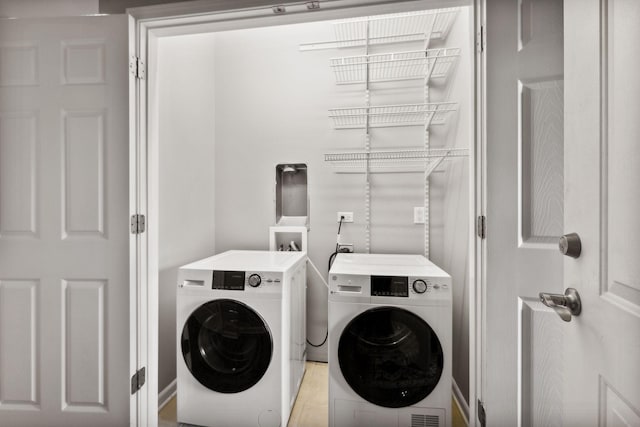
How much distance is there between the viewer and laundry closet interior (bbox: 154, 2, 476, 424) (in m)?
1.90

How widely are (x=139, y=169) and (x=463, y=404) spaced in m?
2.21

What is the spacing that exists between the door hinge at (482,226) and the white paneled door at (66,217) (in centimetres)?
152

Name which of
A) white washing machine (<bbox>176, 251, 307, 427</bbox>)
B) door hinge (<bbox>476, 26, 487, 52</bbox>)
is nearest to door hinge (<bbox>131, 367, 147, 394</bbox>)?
white washing machine (<bbox>176, 251, 307, 427</bbox>)

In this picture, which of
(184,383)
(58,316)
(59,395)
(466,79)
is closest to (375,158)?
(466,79)

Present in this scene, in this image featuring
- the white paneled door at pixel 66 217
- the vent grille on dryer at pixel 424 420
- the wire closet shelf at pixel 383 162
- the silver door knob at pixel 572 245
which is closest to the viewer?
the silver door knob at pixel 572 245

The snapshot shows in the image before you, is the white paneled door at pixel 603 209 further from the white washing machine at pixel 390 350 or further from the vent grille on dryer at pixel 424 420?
the vent grille on dryer at pixel 424 420

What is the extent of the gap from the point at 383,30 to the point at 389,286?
1.90 meters

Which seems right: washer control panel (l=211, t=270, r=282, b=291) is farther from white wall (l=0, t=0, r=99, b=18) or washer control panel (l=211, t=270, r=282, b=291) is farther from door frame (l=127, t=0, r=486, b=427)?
white wall (l=0, t=0, r=99, b=18)

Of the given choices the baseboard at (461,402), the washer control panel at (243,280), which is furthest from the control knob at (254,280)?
the baseboard at (461,402)

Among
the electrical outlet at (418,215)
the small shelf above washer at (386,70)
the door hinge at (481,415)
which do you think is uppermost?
the small shelf above washer at (386,70)

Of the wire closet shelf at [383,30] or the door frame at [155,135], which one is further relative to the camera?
the wire closet shelf at [383,30]

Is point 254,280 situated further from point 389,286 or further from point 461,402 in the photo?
point 461,402

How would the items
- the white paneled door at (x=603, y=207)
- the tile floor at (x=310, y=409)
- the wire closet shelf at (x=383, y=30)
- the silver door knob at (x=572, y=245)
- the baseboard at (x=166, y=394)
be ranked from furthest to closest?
the wire closet shelf at (x=383, y=30) → the baseboard at (x=166, y=394) → the tile floor at (x=310, y=409) → the silver door knob at (x=572, y=245) → the white paneled door at (x=603, y=207)

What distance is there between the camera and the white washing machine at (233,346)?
1.47 metres
